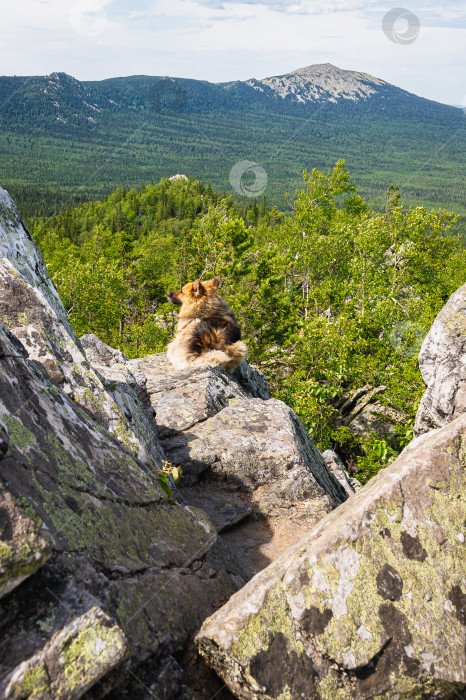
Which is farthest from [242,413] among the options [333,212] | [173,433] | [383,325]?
[333,212]

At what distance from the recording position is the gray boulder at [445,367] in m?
8.04

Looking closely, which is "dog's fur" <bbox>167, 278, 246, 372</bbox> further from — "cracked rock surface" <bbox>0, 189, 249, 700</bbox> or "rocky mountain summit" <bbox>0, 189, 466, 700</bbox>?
"rocky mountain summit" <bbox>0, 189, 466, 700</bbox>

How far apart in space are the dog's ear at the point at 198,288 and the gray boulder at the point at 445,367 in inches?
275

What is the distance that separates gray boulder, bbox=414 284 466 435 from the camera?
8039 millimetres

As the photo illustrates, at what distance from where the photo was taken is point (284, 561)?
443 cm

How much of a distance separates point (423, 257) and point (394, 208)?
480 cm

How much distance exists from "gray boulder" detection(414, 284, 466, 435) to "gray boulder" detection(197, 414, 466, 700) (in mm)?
3983

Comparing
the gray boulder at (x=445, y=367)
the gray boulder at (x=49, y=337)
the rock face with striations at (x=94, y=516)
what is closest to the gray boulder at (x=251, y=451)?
the rock face with striations at (x=94, y=516)

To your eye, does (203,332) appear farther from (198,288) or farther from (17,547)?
(17,547)

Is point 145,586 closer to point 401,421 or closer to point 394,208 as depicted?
point 401,421

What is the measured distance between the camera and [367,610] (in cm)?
385

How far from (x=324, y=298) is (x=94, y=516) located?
3198 cm

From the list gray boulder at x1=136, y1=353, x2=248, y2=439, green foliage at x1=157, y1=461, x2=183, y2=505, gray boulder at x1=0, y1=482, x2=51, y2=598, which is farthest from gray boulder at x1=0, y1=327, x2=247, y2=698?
gray boulder at x1=136, y1=353, x2=248, y2=439

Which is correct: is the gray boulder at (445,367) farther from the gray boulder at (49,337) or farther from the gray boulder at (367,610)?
the gray boulder at (49,337)
